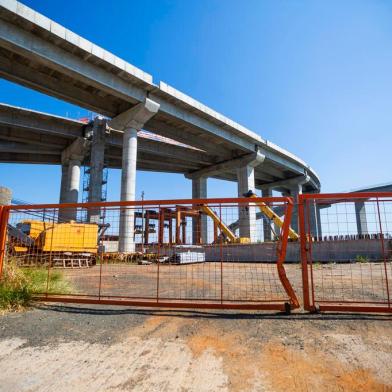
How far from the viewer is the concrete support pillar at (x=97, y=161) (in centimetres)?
2441

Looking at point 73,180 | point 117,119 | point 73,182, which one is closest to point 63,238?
point 117,119

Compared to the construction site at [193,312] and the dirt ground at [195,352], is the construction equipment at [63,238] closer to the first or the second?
the construction site at [193,312]

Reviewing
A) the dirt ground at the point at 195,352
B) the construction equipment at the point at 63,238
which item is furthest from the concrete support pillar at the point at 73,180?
the dirt ground at the point at 195,352

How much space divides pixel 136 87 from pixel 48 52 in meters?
5.95

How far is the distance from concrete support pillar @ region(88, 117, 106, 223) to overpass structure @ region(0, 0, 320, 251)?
0.09 metres

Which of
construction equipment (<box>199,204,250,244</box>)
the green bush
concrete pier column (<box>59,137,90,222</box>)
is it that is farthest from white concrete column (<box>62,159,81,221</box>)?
the green bush

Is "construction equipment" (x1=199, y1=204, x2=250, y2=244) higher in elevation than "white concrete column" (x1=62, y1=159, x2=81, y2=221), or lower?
lower

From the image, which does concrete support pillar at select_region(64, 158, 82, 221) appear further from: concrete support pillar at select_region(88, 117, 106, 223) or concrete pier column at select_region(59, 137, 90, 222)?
concrete support pillar at select_region(88, 117, 106, 223)

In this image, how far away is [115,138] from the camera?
28.3m

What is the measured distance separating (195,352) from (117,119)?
21.7 m

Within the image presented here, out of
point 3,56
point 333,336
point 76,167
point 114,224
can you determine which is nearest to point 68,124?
point 76,167

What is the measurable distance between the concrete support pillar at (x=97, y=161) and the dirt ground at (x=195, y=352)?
20.5m

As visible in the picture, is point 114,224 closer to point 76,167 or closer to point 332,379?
point 332,379

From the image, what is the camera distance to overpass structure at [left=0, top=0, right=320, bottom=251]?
51.6ft
